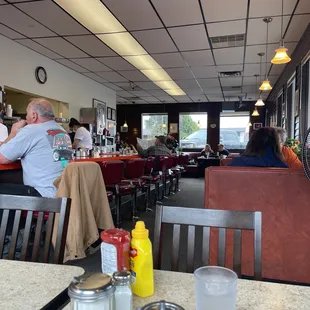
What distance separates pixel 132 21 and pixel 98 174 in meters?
2.83

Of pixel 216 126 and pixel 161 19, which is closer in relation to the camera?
pixel 161 19

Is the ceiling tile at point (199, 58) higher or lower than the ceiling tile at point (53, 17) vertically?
higher

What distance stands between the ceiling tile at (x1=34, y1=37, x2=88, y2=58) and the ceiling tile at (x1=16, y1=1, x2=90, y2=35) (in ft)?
1.40

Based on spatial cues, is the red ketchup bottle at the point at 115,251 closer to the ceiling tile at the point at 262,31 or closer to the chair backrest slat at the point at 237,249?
the chair backrest slat at the point at 237,249

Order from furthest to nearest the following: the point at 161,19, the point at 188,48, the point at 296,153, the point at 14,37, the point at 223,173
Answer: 1. the point at 188,48
2. the point at 14,37
3. the point at 161,19
4. the point at 296,153
5. the point at 223,173

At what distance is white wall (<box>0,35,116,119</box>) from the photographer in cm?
515

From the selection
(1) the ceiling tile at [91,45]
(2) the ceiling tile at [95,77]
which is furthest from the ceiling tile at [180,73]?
(2) the ceiling tile at [95,77]

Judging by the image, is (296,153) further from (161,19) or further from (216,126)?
(216,126)

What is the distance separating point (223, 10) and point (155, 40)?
152 cm

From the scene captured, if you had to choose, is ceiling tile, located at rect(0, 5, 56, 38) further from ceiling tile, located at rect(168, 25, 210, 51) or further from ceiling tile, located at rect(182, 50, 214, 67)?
ceiling tile, located at rect(182, 50, 214, 67)

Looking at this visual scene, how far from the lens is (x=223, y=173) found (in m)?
2.53

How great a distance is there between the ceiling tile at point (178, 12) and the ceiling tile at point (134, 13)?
119 millimetres

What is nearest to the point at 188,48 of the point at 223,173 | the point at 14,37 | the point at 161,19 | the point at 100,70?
the point at 161,19

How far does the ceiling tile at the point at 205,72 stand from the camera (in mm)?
7098
